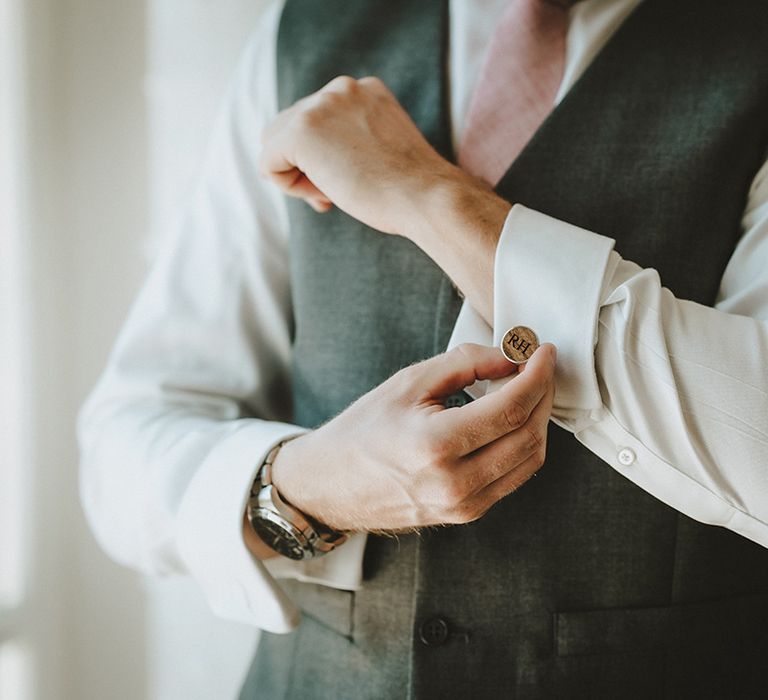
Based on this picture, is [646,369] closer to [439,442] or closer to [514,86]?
[439,442]

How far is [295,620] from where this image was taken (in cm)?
84

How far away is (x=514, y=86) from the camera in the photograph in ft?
2.88

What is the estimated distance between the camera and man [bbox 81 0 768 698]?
2.12ft

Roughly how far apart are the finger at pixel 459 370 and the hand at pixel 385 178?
0.24ft

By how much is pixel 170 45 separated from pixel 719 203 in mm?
1028

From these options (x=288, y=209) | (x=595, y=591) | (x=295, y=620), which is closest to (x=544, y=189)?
(x=288, y=209)

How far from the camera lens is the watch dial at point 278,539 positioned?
0.79 metres

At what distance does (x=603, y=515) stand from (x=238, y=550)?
38 centimetres

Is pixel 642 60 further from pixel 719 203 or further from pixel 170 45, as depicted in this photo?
pixel 170 45

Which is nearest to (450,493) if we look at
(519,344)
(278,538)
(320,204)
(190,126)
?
(519,344)

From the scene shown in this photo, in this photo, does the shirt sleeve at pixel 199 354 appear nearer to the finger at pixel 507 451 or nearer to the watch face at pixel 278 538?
the watch face at pixel 278 538

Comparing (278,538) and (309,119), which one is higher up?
(309,119)

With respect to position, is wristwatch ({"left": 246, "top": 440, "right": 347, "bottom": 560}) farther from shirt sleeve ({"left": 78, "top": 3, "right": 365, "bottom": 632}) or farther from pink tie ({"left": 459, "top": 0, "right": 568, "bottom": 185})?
pink tie ({"left": 459, "top": 0, "right": 568, "bottom": 185})

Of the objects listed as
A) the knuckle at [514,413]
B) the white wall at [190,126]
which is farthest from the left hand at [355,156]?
the white wall at [190,126]
